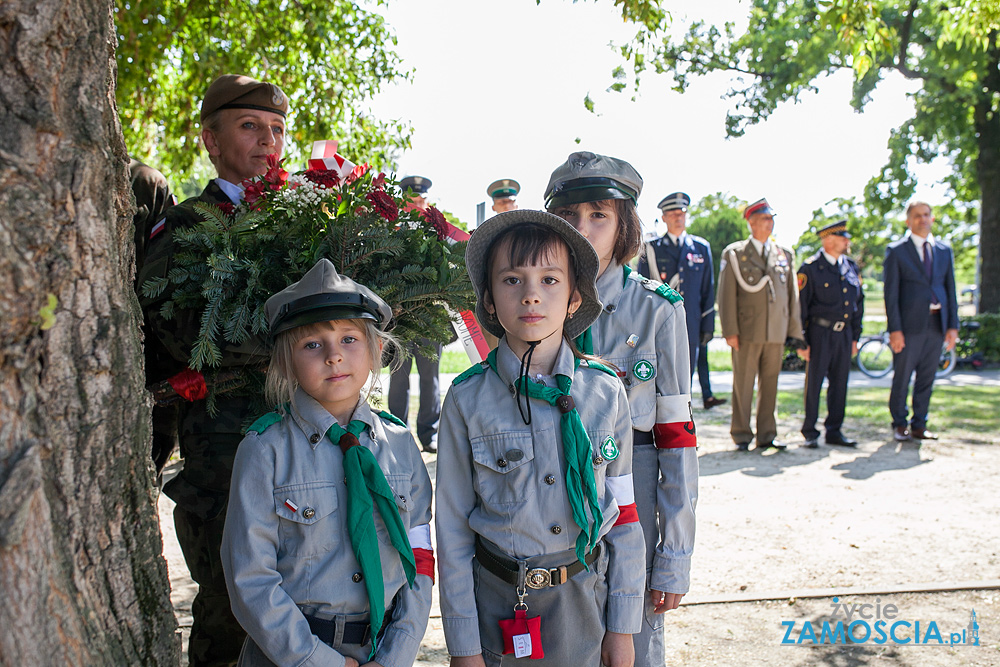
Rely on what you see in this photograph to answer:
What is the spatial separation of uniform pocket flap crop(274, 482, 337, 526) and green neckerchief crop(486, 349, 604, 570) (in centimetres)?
56

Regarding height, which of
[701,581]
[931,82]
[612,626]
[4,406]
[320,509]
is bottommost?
[701,581]

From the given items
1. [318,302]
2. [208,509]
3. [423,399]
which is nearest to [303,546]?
[318,302]

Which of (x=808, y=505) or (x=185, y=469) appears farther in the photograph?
(x=808, y=505)

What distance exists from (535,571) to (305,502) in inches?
23.3

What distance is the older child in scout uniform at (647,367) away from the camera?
2312 mm

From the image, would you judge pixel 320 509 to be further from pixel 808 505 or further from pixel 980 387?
pixel 980 387

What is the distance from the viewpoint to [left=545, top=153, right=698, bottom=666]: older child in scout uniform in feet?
7.59

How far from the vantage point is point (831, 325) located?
7695 mm

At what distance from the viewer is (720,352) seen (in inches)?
695

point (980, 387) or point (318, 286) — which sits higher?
point (318, 286)

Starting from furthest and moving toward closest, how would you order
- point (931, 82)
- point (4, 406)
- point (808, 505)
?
point (931, 82)
point (808, 505)
point (4, 406)

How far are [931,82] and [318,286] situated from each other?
17.4 metres

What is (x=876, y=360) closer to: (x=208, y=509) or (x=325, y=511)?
(x=208, y=509)

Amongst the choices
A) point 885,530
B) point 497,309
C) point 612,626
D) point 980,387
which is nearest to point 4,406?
point 497,309
